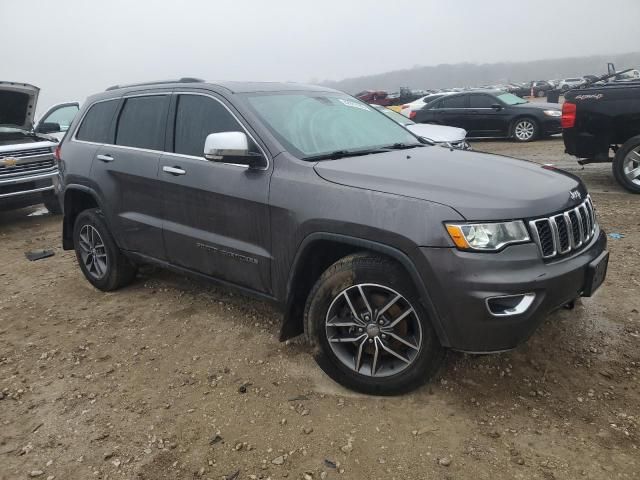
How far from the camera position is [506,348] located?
2545 mm

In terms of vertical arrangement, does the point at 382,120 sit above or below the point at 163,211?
above

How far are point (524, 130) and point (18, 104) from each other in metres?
11.3

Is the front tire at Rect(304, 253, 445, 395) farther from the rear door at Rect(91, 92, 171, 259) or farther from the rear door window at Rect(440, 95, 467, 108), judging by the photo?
the rear door window at Rect(440, 95, 467, 108)

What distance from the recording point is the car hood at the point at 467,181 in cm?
253

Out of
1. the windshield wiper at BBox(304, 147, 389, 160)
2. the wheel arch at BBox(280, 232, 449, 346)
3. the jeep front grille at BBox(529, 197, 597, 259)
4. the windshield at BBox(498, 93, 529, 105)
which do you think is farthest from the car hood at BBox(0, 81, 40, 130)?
the windshield at BBox(498, 93, 529, 105)

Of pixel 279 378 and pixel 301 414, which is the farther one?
pixel 279 378

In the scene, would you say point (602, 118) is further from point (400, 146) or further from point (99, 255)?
point (99, 255)

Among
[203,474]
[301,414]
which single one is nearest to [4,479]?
[203,474]

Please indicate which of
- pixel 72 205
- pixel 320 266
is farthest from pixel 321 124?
pixel 72 205

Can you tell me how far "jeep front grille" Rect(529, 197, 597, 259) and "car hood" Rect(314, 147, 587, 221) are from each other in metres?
0.05

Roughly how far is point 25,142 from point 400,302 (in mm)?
7504

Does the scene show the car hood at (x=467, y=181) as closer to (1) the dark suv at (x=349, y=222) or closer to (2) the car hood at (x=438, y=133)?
(1) the dark suv at (x=349, y=222)

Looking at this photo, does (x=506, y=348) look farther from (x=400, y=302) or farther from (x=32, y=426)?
(x=32, y=426)

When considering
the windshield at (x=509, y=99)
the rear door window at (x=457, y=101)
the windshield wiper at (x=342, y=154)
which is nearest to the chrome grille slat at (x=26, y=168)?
the windshield wiper at (x=342, y=154)
